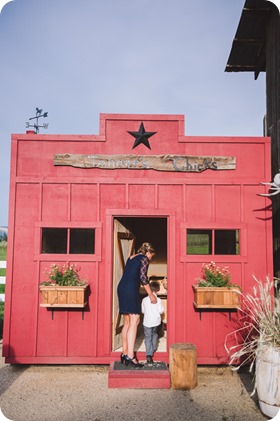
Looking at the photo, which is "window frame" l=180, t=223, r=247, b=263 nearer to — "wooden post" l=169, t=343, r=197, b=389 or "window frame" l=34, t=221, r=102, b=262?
"window frame" l=34, t=221, r=102, b=262

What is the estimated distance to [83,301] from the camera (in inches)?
248

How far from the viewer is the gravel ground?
4.83 metres

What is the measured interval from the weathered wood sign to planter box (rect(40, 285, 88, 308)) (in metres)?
2.26

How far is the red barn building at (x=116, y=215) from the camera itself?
666cm

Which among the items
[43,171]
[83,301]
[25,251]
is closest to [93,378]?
[83,301]

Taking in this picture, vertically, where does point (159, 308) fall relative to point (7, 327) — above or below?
above

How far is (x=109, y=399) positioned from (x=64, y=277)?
6.94 ft

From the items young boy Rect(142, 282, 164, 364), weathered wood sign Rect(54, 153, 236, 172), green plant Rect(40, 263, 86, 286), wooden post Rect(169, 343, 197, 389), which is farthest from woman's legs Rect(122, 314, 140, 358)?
weathered wood sign Rect(54, 153, 236, 172)


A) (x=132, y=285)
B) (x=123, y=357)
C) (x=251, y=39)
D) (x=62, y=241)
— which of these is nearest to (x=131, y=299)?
(x=132, y=285)

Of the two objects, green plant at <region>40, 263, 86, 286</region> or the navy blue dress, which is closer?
the navy blue dress

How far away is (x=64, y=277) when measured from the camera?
6.45 m

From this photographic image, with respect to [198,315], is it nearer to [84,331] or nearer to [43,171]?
[84,331]

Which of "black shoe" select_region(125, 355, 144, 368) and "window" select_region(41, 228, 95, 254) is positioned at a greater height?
"window" select_region(41, 228, 95, 254)

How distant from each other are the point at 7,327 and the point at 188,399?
134 inches
